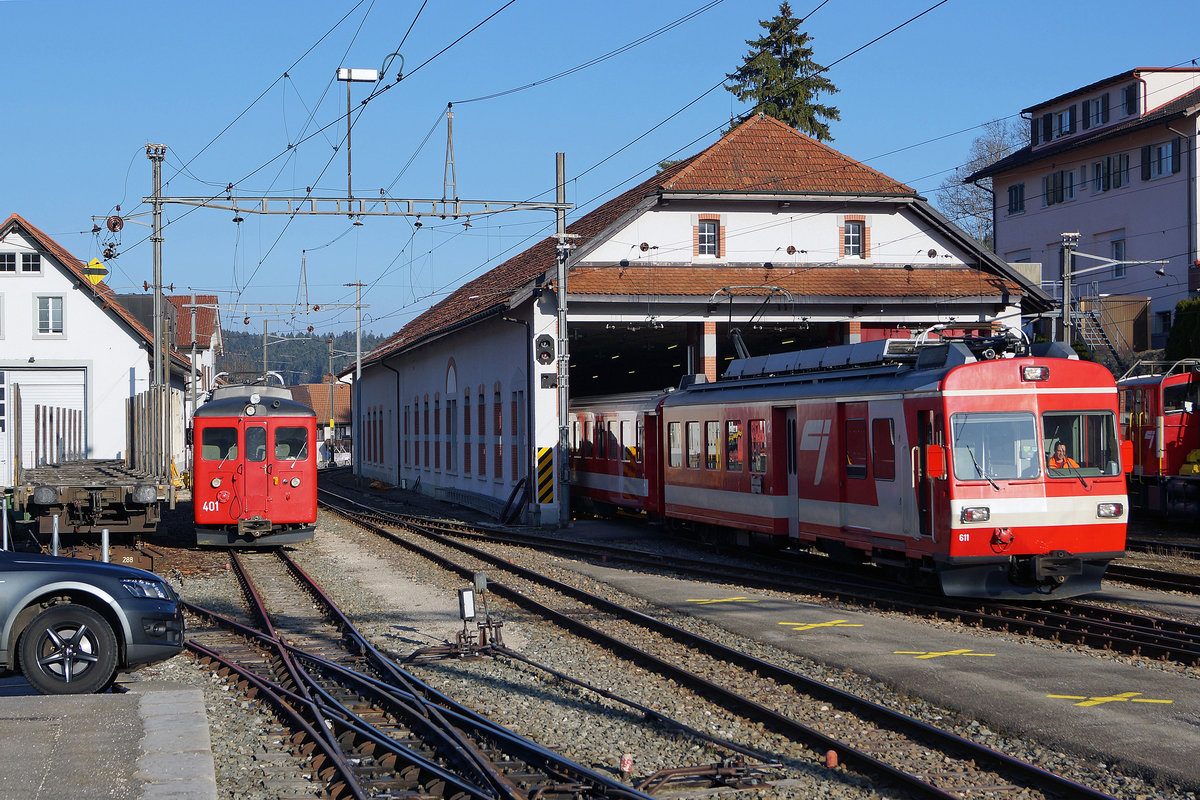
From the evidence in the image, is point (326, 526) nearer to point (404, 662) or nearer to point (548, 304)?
point (548, 304)

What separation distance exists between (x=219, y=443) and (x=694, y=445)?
861cm

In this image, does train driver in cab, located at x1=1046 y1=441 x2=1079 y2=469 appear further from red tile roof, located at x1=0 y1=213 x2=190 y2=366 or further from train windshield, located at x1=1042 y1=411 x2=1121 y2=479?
red tile roof, located at x1=0 y1=213 x2=190 y2=366

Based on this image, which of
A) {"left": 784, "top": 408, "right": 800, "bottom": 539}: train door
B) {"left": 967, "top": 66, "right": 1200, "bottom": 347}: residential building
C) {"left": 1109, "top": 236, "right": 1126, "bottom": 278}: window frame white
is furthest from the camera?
{"left": 1109, "top": 236, "right": 1126, "bottom": 278}: window frame white

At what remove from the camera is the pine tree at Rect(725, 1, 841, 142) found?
2030 inches

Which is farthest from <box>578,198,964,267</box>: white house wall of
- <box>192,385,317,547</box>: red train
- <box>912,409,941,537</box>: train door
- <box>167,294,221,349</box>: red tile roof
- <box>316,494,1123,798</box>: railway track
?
<box>167,294,221,349</box>: red tile roof

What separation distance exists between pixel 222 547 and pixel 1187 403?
20172 millimetres

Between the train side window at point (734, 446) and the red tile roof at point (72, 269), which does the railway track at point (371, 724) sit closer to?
the train side window at point (734, 446)

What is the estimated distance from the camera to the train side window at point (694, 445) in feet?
72.2


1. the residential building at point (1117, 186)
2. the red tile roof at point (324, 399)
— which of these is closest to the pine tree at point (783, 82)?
the residential building at point (1117, 186)

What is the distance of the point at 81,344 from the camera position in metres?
44.8

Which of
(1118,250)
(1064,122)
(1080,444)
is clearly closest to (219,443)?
(1080,444)

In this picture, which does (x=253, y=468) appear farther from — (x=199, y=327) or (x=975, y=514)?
(x=199, y=327)

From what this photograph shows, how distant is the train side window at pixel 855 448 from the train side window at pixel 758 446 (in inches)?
106

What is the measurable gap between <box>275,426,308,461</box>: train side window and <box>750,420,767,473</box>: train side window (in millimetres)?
→ 8405
